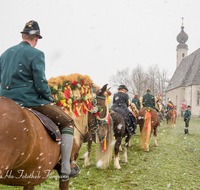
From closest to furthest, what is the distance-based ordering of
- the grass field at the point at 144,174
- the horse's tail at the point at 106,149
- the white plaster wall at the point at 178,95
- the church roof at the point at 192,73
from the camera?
the grass field at the point at 144,174 → the horse's tail at the point at 106,149 → the church roof at the point at 192,73 → the white plaster wall at the point at 178,95

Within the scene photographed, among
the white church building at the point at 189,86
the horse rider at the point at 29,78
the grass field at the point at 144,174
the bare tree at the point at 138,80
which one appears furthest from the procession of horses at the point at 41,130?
the bare tree at the point at 138,80

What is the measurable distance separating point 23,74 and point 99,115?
2.52 m

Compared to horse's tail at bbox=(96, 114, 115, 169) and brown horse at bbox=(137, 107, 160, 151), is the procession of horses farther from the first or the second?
brown horse at bbox=(137, 107, 160, 151)

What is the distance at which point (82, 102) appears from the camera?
3791mm

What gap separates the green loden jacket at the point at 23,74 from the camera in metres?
2.10

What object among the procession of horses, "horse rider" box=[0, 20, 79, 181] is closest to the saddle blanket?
the procession of horses

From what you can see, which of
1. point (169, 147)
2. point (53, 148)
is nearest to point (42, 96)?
point (53, 148)

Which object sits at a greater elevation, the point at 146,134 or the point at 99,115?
the point at 99,115

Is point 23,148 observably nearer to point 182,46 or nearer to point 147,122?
point 147,122

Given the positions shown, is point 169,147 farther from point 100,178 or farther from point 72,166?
point 72,166

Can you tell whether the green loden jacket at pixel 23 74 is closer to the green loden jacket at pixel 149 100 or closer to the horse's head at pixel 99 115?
the horse's head at pixel 99 115

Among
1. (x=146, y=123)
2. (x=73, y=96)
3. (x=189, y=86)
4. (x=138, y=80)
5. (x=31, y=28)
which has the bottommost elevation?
(x=146, y=123)

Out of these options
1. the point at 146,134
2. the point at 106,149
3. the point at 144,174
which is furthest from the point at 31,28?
the point at 146,134

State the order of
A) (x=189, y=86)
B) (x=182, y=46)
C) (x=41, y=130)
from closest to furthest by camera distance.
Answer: (x=41, y=130) → (x=189, y=86) → (x=182, y=46)
